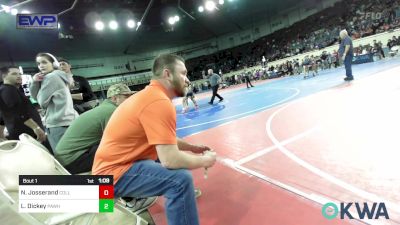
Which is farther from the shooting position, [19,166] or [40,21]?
[40,21]

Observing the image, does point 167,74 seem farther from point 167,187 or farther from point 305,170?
point 305,170

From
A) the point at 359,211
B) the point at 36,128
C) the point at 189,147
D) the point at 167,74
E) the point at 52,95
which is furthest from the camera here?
the point at 36,128

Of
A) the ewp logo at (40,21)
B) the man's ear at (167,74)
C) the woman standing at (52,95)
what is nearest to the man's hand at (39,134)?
the woman standing at (52,95)

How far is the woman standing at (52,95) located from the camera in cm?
318

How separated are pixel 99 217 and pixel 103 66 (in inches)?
1396

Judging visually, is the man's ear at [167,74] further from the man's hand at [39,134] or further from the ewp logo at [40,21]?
the ewp logo at [40,21]

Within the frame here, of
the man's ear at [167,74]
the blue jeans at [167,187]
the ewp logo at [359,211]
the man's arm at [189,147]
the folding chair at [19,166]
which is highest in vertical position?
the man's ear at [167,74]

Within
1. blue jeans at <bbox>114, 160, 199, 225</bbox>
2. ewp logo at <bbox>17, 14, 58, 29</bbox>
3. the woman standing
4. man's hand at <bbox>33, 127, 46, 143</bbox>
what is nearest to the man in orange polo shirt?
blue jeans at <bbox>114, 160, 199, 225</bbox>

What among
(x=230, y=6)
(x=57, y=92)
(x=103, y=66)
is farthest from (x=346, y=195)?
(x=103, y=66)

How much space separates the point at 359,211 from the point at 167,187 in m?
1.56

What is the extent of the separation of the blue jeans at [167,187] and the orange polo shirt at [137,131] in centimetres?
8

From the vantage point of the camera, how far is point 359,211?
6.86 feet

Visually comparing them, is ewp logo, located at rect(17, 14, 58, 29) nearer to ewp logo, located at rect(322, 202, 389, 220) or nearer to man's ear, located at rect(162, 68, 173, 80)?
man's ear, located at rect(162, 68, 173, 80)

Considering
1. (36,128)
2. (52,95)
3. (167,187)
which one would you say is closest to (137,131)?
(167,187)
